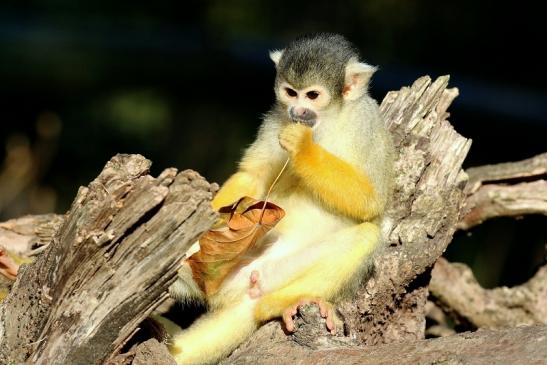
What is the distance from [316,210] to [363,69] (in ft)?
2.21

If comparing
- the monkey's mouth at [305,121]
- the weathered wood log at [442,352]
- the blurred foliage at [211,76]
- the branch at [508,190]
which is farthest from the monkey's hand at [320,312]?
the blurred foliage at [211,76]

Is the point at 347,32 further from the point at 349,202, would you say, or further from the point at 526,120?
the point at 349,202

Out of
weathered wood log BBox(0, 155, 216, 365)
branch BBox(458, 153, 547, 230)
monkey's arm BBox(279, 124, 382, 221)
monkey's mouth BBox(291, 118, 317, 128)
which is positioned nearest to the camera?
weathered wood log BBox(0, 155, 216, 365)

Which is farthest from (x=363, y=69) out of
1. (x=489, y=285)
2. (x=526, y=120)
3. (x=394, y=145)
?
(x=526, y=120)

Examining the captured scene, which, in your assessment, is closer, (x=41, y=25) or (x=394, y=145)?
(x=394, y=145)

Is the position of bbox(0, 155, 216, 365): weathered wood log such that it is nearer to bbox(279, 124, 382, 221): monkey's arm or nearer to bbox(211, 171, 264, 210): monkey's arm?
bbox(279, 124, 382, 221): monkey's arm

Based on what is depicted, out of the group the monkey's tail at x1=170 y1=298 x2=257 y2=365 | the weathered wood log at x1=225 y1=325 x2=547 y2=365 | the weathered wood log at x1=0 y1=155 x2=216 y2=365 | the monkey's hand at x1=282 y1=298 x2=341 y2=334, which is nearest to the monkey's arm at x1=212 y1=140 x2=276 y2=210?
the monkey's tail at x1=170 y1=298 x2=257 y2=365

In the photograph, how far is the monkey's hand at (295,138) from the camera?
382 centimetres

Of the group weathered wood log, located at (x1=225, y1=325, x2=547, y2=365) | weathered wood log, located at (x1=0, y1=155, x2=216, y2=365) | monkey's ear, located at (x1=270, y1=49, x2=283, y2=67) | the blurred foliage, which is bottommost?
weathered wood log, located at (x1=225, y1=325, x2=547, y2=365)

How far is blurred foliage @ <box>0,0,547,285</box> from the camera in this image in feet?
24.9

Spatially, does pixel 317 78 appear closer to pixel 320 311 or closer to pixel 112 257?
pixel 320 311

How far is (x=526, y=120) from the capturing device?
28.2 feet

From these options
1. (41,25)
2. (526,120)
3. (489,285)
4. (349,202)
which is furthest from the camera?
(41,25)

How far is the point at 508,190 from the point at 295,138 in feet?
5.08
